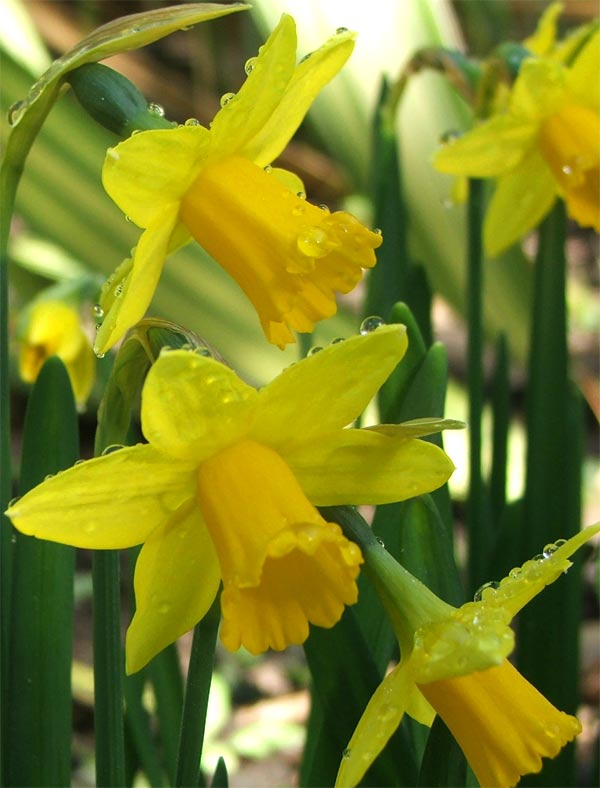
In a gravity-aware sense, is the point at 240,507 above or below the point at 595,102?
below

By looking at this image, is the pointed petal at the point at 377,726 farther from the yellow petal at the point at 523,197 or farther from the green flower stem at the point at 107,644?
the yellow petal at the point at 523,197

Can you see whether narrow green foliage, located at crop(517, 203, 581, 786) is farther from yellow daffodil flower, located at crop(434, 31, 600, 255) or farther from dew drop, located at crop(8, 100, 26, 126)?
dew drop, located at crop(8, 100, 26, 126)

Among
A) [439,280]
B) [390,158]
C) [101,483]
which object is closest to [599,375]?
[439,280]

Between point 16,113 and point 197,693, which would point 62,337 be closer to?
point 16,113

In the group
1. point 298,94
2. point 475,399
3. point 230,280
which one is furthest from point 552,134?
point 230,280

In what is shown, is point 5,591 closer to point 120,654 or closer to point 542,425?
point 120,654

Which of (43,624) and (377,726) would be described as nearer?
(377,726)

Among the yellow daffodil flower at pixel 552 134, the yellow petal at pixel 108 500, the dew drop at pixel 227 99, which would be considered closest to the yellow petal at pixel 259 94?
the dew drop at pixel 227 99
